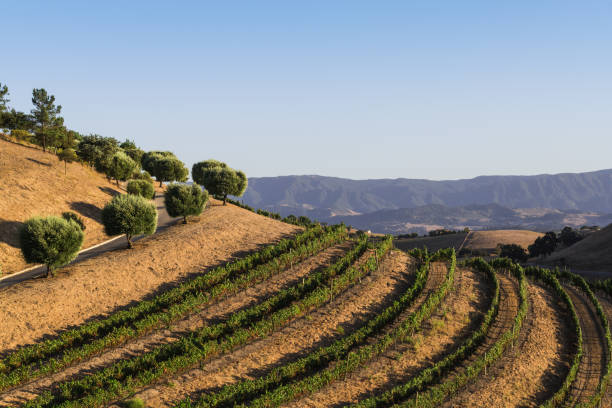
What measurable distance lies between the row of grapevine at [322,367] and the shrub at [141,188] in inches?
1901

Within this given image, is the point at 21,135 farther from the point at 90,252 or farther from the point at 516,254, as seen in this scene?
the point at 516,254

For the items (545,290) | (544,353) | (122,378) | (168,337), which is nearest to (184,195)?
(168,337)

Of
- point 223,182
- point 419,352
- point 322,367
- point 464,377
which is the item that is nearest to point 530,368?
point 464,377

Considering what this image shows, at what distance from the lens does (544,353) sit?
29.2 meters

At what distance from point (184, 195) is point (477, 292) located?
35876mm

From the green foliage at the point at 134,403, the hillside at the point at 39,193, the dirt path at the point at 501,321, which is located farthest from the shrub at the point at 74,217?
the dirt path at the point at 501,321

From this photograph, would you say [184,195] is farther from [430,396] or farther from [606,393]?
[606,393]

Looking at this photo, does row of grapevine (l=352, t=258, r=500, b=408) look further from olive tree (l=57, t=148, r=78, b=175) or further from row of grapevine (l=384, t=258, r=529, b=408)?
olive tree (l=57, t=148, r=78, b=175)

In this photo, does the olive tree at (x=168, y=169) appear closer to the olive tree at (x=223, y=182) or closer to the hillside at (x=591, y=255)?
the olive tree at (x=223, y=182)

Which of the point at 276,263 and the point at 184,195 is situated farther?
the point at 184,195

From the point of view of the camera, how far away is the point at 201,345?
2502 cm

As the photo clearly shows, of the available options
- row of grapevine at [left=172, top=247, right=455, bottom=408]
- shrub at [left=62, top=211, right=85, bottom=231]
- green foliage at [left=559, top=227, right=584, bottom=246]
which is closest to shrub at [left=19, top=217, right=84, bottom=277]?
shrub at [left=62, top=211, right=85, bottom=231]

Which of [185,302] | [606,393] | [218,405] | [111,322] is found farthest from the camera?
[185,302]

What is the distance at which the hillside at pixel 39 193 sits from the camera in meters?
43.4
